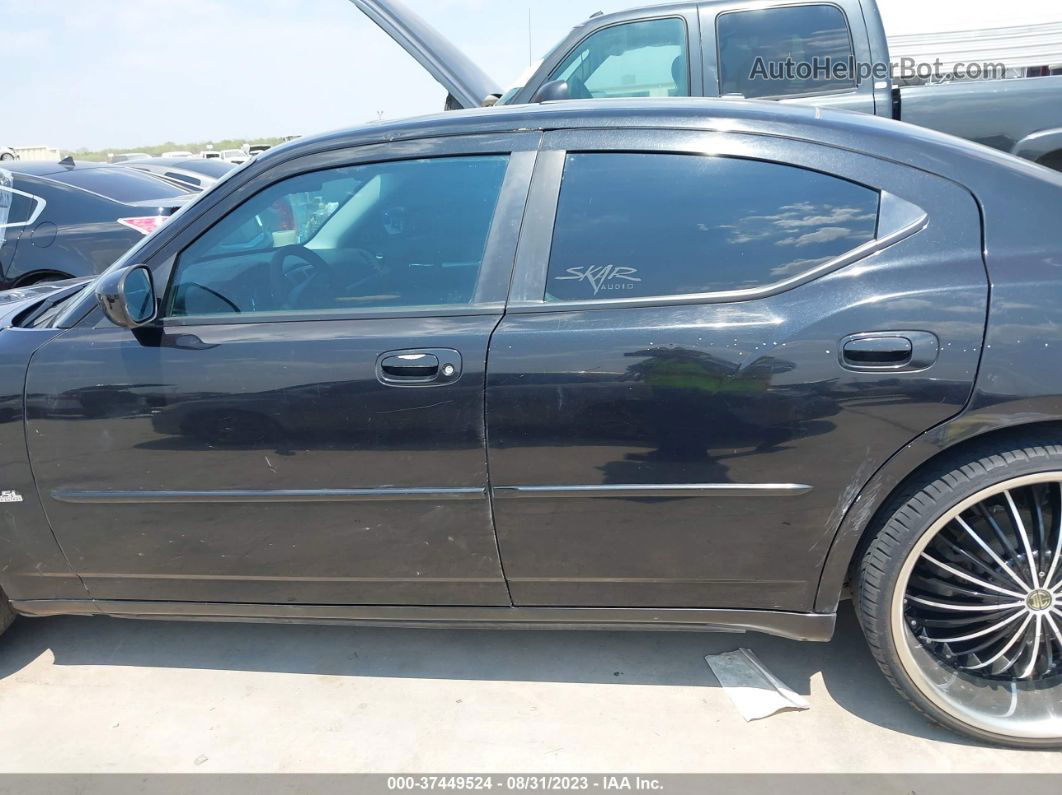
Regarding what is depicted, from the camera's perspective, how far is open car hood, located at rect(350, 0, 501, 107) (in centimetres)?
461

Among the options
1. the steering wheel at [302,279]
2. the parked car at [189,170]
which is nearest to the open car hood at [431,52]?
the steering wheel at [302,279]

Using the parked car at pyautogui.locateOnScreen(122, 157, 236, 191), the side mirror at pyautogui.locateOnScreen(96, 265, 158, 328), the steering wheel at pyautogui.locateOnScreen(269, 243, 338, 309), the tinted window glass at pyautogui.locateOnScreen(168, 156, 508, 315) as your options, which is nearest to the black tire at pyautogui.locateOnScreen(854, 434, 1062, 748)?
the tinted window glass at pyautogui.locateOnScreen(168, 156, 508, 315)

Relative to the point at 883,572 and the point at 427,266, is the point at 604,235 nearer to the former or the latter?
the point at 427,266

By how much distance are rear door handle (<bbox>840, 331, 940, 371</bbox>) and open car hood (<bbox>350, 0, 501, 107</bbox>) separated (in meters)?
3.14

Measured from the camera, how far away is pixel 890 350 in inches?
77.6

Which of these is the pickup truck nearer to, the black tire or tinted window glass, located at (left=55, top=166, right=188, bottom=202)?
Result: tinted window glass, located at (left=55, top=166, right=188, bottom=202)

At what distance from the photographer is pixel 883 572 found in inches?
83.3

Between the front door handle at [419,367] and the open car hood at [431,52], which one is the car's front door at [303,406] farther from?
the open car hood at [431,52]

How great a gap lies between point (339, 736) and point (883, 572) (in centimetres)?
161

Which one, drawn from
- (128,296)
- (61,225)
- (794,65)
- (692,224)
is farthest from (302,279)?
(61,225)

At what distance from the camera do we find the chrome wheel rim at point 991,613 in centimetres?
211

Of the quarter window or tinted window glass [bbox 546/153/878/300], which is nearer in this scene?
tinted window glass [bbox 546/153/878/300]

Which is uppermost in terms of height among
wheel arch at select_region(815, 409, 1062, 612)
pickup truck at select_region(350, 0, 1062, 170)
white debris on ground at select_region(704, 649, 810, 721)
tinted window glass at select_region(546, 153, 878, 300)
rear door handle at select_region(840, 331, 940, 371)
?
pickup truck at select_region(350, 0, 1062, 170)
